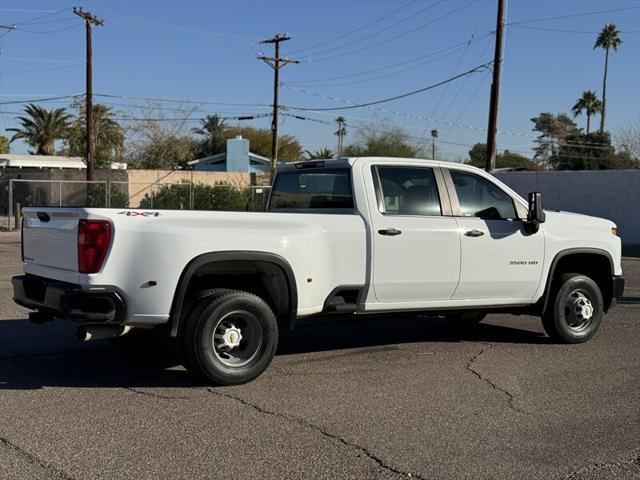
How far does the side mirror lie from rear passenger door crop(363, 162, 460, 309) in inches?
35.8

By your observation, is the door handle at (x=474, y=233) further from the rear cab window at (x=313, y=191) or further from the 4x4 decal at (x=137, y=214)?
the 4x4 decal at (x=137, y=214)

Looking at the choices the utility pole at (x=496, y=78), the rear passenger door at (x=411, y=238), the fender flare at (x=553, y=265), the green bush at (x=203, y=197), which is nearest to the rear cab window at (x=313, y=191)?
the rear passenger door at (x=411, y=238)

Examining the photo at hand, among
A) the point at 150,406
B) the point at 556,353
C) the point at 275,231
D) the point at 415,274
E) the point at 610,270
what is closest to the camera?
the point at 150,406

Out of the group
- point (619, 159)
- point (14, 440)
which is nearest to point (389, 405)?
point (14, 440)

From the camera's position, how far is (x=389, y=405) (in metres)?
5.75

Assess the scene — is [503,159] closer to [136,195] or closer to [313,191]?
[136,195]

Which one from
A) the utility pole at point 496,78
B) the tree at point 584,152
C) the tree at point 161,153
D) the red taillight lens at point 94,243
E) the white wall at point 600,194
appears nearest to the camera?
the red taillight lens at point 94,243

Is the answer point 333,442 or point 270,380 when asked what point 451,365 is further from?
point 333,442

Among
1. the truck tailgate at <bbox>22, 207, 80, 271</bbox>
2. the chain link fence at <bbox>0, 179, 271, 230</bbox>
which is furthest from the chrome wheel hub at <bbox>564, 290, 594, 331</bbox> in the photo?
the chain link fence at <bbox>0, 179, 271, 230</bbox>

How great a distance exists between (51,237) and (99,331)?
3.15ft

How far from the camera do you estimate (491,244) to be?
745 centimetres

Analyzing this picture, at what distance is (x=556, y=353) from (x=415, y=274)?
1.99 metres

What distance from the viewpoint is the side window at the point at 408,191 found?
706 centimetres

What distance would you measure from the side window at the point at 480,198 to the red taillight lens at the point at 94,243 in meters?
3.64
